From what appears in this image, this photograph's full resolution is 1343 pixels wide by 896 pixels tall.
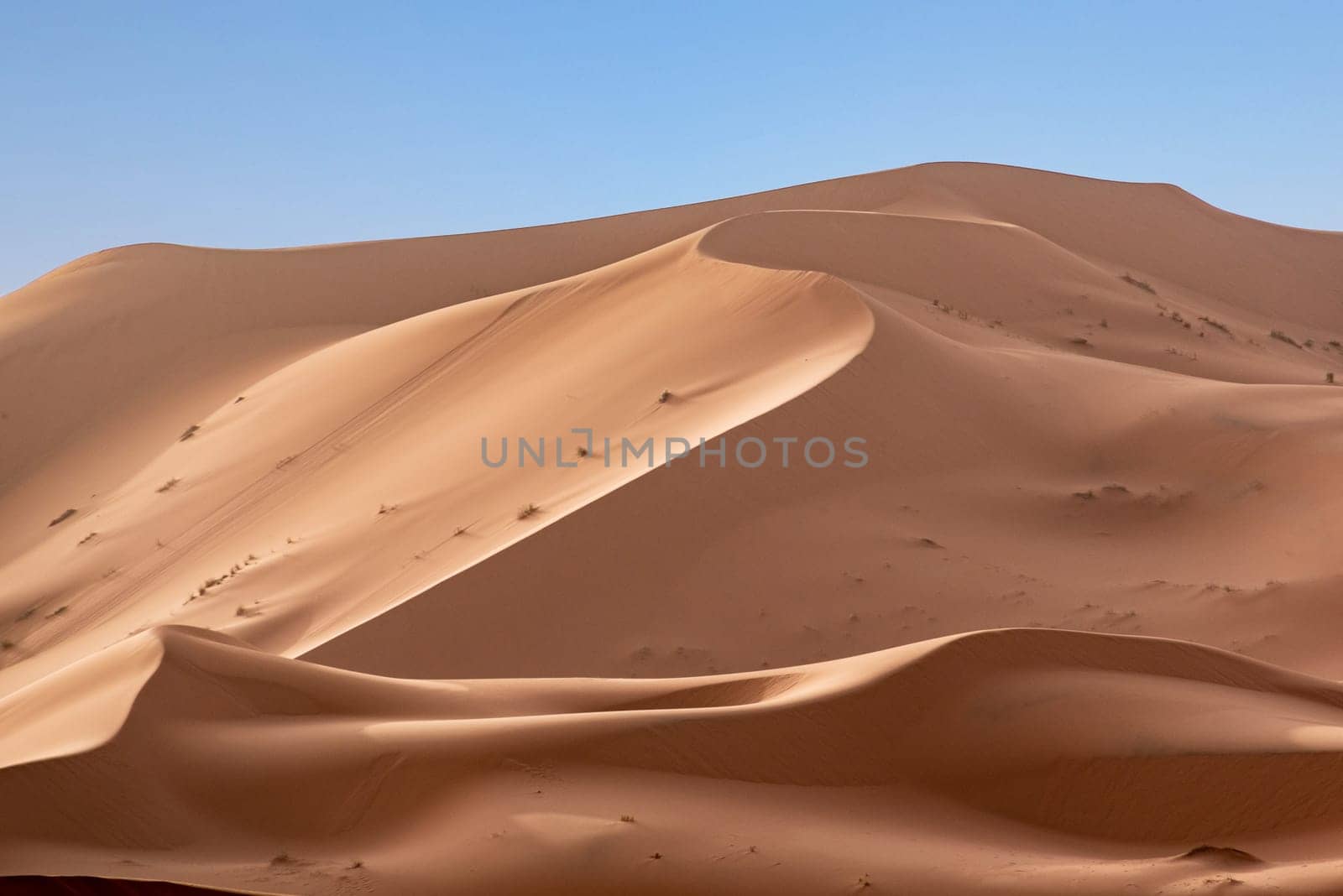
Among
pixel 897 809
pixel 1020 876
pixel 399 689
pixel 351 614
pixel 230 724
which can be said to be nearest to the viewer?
pixel 1020 876

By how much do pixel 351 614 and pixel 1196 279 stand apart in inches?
848

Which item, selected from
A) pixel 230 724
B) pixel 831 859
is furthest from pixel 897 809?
pixel 230 724

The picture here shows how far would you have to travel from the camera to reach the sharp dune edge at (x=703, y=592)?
618cm

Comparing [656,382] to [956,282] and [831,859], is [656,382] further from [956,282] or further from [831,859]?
[831,859]

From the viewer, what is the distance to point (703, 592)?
35.5 feet

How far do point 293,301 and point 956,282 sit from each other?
1383 cm

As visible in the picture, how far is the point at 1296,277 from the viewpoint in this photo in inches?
1235

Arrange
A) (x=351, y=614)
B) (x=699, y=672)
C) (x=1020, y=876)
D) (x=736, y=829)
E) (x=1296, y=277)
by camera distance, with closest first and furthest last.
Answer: (x=1020, y=876), (x=736, y=829), (x=699, y=672), (x=351, y=614), (x=1296, y=277)

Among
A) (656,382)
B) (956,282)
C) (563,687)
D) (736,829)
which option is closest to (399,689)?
(563,687)

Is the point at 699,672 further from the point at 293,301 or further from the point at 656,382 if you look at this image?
the point at 293,301

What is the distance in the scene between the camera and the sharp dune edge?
20.3ft

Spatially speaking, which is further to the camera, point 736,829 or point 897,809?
point 897,809

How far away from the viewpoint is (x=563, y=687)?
783 centimetres

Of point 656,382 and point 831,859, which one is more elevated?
point 656,382
